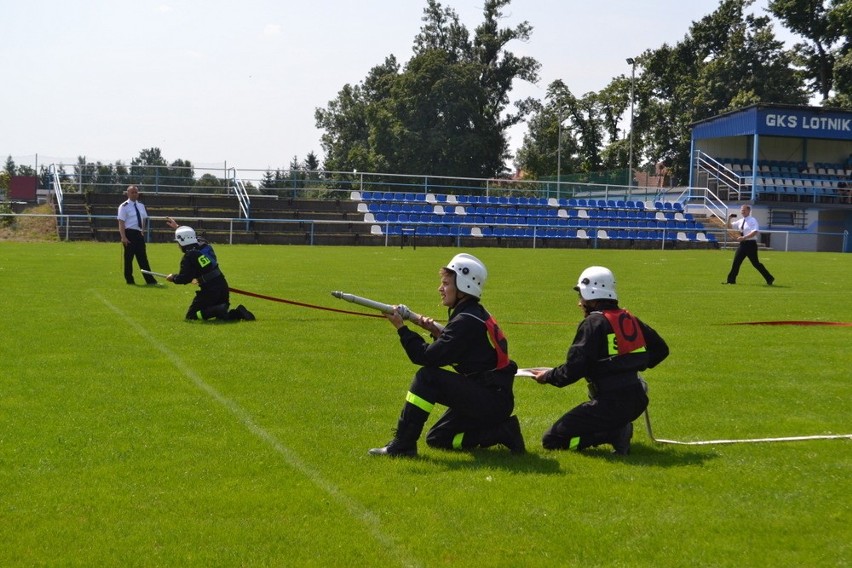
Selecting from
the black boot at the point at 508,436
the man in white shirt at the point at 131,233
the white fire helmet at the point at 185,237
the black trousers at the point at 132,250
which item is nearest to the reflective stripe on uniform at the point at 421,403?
the black boot at the point at 508,436

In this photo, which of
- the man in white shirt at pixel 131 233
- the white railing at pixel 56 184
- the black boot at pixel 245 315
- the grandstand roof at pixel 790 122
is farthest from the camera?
the grandstand roof at pixel 790 122

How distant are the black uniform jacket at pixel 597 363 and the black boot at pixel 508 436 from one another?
42 cm

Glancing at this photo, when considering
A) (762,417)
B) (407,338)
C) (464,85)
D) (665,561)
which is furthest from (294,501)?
(464,85)

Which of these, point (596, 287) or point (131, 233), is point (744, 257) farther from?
point (596, 287)

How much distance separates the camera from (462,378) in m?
6.64

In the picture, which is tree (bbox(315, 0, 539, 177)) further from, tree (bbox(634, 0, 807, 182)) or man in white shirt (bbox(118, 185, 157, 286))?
man in white shirt (bbox(118, 185, 157, 286))

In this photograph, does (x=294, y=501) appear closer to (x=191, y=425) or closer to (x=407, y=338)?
(x=407, y=338)

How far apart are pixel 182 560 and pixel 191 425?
9.25 ft

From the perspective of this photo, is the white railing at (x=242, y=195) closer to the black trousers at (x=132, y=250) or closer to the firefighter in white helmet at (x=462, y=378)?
the black trousers at (x=132, y=250)

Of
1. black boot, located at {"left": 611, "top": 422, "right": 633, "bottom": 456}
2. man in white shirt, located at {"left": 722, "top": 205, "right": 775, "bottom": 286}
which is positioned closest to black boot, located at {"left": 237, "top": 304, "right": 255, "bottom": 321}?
black boot, located at {"left": 611, "top": 422, "right": 633, "bottom": 456}

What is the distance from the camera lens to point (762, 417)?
26.1 ft

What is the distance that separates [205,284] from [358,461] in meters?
7.99

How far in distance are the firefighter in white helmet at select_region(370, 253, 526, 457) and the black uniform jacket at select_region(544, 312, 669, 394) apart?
397mm

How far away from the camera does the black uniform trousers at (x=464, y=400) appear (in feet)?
21.6
